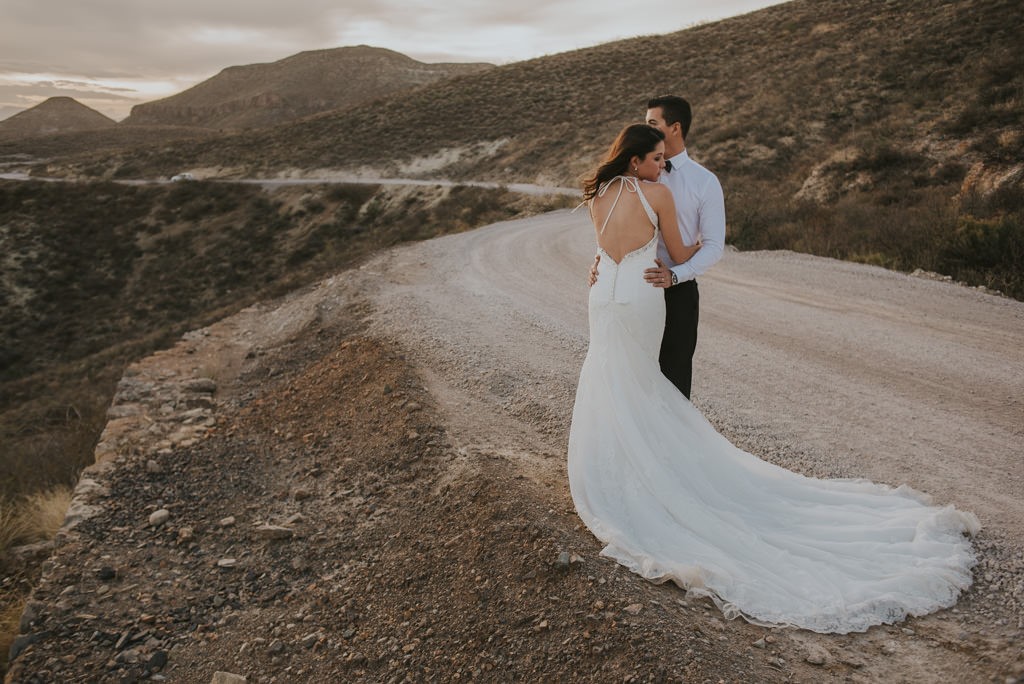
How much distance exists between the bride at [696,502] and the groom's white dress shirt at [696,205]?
0.12 m

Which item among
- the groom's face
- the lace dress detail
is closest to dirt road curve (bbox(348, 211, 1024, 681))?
the lace dress detail

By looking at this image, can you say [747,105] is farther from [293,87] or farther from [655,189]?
[293,87]

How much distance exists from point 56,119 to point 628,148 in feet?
462

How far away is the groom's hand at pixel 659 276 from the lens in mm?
3887

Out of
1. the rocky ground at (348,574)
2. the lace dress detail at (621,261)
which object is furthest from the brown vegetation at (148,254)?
the lace dress detail at (621,261)

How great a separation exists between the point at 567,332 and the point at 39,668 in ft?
19.8

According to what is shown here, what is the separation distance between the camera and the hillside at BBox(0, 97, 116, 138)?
110m

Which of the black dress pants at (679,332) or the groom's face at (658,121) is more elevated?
the groom's face at (658,121)

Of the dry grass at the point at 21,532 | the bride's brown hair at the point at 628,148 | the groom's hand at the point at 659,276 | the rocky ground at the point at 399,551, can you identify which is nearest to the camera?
the rocky ground at the point at 399,551

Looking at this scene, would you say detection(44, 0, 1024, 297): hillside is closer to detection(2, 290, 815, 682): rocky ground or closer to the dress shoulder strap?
the dress shoulder strap

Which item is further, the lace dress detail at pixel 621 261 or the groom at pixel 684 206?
the groom at pixel 684 206

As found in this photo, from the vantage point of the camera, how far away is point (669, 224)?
3836mm

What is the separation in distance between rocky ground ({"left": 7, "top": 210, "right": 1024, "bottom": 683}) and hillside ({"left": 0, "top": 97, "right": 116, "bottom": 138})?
409 ft

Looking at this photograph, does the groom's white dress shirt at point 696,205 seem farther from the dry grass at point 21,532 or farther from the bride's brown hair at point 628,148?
the dry grass at point 21,532
